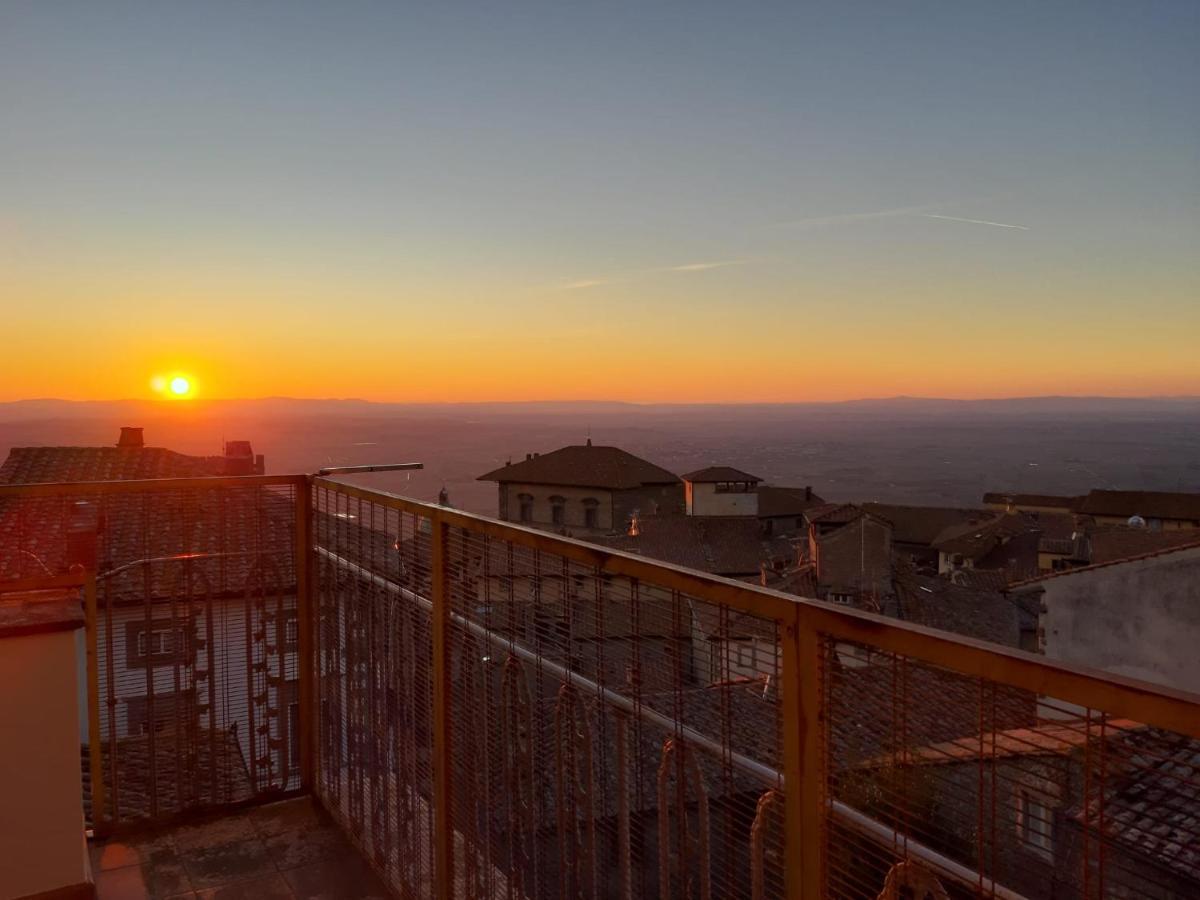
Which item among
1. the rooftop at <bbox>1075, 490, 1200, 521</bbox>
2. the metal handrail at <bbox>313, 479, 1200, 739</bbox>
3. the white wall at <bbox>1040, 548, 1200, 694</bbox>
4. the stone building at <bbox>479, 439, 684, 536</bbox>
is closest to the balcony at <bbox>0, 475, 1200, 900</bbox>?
the metal handrail at <bbox>313, 479, 1200, 739</bbox>

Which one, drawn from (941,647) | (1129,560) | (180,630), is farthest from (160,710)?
(1129,560)

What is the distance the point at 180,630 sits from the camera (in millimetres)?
3455

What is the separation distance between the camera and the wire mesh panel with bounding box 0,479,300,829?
3270 mm

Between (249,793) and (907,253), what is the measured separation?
29901mm

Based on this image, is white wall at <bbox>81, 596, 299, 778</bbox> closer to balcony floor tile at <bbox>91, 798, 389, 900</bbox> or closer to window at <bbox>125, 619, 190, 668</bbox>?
window at <bbox>125, 619, 190, 668</bbox>

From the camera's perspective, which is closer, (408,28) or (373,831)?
(373,831)

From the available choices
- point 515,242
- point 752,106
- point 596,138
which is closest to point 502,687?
point 752,106

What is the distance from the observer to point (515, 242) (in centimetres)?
2378

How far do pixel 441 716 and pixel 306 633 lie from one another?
1.44m

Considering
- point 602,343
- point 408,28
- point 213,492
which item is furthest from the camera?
point 602,343

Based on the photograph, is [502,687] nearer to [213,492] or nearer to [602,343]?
[213,492]

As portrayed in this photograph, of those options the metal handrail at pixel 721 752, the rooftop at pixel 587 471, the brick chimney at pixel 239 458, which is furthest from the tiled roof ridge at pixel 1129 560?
the rooftop at pixel 587 471

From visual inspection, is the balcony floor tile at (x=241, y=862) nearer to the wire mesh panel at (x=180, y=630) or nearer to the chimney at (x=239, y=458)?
the wire mesh panel at (x=180, y=630)

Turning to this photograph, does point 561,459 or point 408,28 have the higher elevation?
point 408,28
